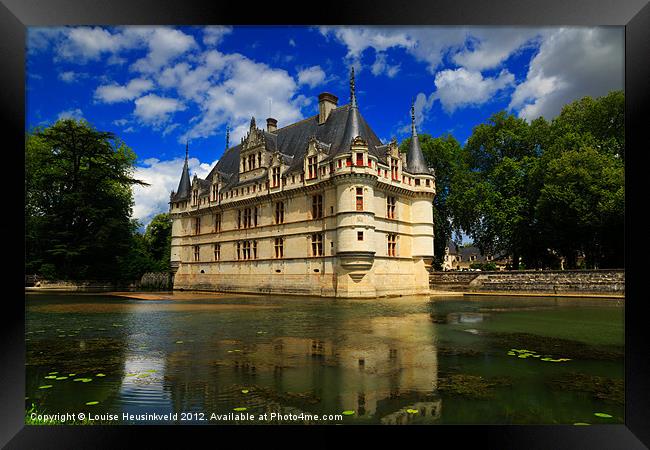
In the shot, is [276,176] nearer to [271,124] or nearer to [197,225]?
[271,124]

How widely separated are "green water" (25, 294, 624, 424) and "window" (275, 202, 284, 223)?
1882 centimetres

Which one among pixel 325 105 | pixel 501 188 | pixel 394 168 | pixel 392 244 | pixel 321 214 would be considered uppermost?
pixel 325 105

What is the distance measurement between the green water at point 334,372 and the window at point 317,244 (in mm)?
15688

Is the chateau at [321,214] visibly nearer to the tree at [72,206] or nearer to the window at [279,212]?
the window at [279,212]

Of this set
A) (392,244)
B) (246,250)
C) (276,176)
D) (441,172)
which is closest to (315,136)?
(276,176)

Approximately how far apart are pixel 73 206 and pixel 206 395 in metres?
30.9

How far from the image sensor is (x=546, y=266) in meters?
36.5

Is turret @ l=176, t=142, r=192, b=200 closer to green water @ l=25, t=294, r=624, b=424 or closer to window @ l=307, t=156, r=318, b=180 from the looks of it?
window @ l=307, t=156, r=318, b=180

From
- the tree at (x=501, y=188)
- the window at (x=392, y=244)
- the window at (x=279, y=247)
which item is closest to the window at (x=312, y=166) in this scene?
the window at (x=279, y=247)

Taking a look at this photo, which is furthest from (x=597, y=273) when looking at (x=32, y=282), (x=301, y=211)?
(x=32, y=282)

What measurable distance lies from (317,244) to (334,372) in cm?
2145

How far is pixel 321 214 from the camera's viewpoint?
27.4 metres

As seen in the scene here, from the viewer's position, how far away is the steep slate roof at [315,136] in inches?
1078
